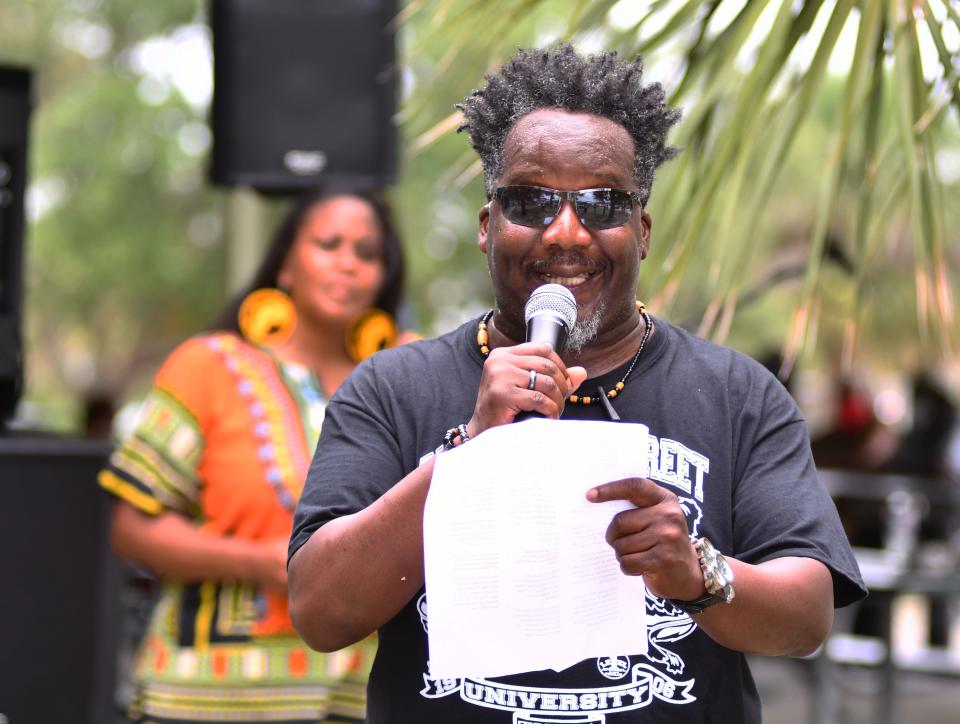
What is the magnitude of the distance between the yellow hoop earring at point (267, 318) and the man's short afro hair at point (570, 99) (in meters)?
1.37

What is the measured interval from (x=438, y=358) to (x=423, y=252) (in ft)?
28.3

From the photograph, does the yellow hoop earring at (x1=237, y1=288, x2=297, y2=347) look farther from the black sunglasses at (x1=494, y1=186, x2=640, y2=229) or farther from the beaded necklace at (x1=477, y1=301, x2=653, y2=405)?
the black sunglasses at (x1=494, y1=186, x2=640, y2=229)

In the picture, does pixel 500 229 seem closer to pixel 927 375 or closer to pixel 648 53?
pixel 648 53

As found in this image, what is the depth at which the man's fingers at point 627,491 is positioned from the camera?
1.42 meters

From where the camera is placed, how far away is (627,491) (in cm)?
142

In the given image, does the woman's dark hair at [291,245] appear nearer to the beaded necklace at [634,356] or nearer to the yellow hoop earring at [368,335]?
the yellow hoop earring at [368,335]

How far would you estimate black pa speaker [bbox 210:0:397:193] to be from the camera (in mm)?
4051

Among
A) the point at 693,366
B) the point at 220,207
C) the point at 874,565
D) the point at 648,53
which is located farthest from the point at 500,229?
the point at 220,207

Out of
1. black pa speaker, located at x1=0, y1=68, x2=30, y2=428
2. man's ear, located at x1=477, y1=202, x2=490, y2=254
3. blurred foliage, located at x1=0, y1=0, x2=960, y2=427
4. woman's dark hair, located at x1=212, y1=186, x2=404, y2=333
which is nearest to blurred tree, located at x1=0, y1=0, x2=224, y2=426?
blurred foliage, located at x1=0, y1=0, x2=960, y2=427

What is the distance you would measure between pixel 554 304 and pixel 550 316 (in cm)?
3

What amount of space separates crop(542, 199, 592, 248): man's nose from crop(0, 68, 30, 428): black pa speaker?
2912 mm

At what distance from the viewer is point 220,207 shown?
11.0 metres

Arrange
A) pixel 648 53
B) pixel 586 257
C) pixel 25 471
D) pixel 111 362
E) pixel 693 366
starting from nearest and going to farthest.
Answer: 1. pixel 586 257
2. pixel 693 366
3. pixel 648 53
4. pixel 25 471
5. pixel 111 362

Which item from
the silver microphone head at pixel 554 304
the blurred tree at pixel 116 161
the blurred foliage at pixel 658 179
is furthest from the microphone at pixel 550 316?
the blurred tree at pixel 116 161
